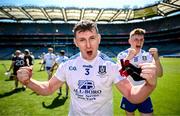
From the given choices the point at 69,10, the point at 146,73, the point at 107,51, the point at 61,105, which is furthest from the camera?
the point at 107,51

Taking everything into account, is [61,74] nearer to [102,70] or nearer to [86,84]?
[86,84]

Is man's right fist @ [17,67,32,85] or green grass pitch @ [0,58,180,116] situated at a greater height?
man's right fist @ [17,67,32,85]

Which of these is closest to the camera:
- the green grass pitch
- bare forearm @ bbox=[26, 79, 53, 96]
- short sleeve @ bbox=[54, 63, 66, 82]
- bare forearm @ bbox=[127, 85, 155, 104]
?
bare forearm @ bbox=[127, 85, 155, 104]

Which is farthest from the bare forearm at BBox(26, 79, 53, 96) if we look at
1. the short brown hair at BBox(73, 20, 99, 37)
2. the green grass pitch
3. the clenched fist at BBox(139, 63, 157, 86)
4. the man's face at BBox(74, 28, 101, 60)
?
the green grass pitch

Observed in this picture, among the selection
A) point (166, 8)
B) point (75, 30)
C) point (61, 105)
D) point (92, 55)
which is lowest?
point (61, 105)

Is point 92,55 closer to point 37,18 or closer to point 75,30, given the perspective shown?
point 75,30

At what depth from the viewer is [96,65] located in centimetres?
341

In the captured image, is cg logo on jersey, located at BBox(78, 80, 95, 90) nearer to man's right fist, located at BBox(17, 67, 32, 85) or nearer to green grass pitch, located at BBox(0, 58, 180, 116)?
man's right fist, located at BBox(17, 67, 32, 85)

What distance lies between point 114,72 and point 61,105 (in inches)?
300

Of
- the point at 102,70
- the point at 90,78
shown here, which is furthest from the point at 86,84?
the point at 102,70

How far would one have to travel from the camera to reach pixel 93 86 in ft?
10.9

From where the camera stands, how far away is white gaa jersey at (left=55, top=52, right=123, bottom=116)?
10.9ft

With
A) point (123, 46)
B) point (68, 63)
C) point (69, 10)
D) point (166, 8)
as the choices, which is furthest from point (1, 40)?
point (68, 63)

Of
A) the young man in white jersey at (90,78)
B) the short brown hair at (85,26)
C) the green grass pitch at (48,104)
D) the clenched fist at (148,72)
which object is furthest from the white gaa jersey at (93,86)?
the green grass pitch at (48,104)
